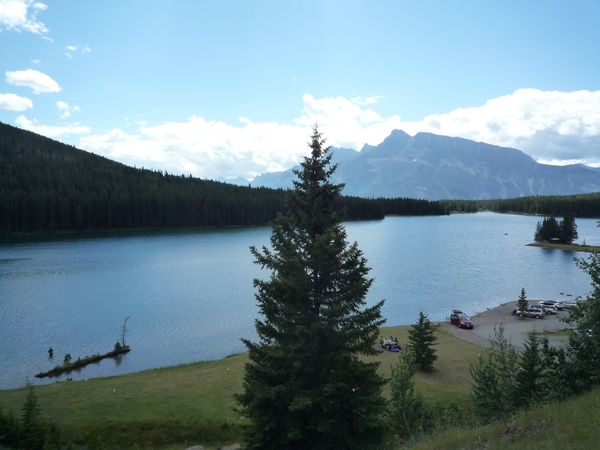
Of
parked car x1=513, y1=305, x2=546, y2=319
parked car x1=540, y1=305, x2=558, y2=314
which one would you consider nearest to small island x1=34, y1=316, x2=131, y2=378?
parked car x1=513, y1=305, x2=546, y2=319

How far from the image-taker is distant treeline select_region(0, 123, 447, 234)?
393 feet

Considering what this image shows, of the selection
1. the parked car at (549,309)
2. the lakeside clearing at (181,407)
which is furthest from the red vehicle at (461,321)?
the parked car at (549,309)

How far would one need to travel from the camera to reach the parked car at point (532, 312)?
47.8 meters

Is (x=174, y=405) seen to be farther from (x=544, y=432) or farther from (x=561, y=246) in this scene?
(x=561, y=246)

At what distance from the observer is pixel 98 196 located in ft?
431

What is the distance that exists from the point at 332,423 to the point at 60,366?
99.1ft

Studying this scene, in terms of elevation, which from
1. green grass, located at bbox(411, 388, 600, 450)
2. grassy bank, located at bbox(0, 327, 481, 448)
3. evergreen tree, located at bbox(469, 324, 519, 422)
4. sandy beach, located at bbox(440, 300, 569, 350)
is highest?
green grass, located at bbox(411, 388, 600, 450)

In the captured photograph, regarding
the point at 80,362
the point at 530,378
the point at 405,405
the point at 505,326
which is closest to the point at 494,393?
the point at 530,378

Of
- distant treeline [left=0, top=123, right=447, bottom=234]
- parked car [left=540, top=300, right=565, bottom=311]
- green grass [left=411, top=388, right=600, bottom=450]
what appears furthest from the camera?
distant treeline [left=0, top=123, right=447, bottom=234]

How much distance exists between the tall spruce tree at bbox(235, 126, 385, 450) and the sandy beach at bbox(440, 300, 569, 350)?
29161mm

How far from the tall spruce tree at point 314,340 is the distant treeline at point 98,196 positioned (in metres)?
129

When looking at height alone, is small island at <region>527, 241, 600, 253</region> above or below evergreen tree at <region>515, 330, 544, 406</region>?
below

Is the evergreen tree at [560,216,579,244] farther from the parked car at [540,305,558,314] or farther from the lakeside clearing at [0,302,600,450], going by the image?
the lakeside clearing at [0,302,600,450]

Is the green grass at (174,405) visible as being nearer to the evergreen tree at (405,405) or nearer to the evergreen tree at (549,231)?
the evergreen tree at (405,405)
